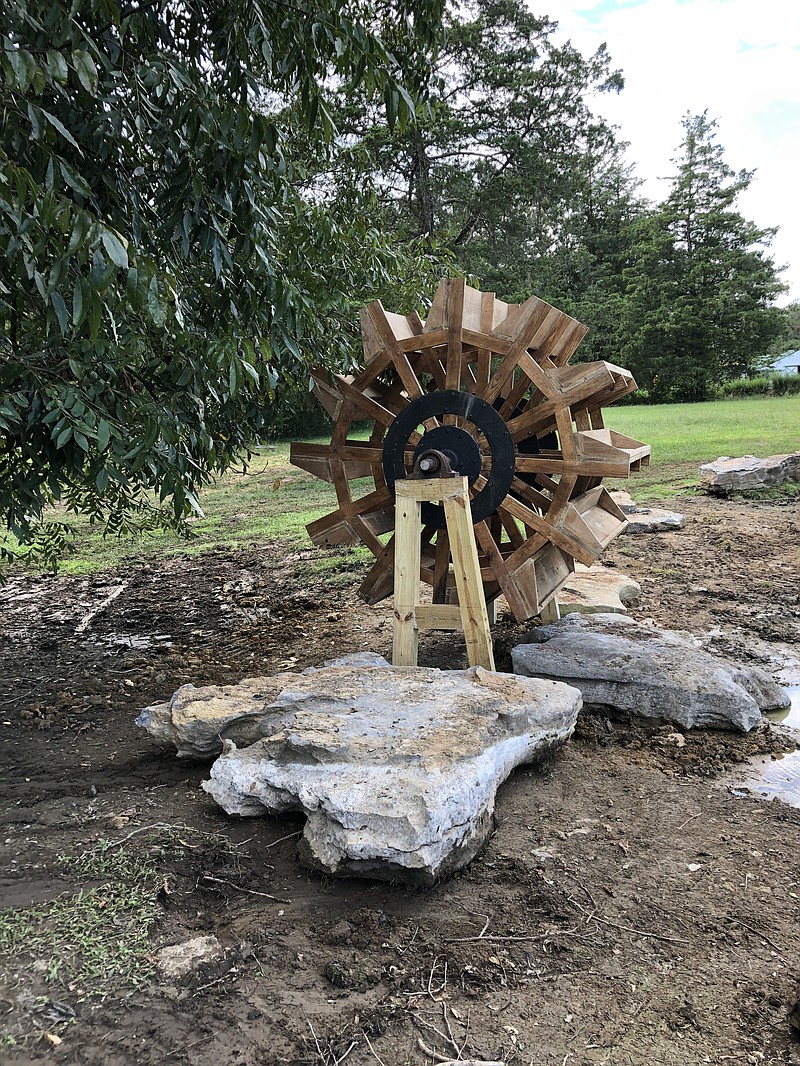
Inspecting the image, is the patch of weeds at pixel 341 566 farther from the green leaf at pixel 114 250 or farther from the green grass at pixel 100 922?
the green leaf at pixel 114 250

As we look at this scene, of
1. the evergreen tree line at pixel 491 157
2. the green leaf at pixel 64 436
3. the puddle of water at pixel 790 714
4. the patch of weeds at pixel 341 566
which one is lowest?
the puddle of water at pixel 790 714

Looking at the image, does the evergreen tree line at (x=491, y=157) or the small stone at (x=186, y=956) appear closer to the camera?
the small stone at (x=186, y=956)

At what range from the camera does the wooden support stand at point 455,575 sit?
4902 mm

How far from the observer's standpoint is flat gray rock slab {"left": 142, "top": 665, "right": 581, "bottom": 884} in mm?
3107

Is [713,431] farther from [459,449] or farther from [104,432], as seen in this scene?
[104,432]

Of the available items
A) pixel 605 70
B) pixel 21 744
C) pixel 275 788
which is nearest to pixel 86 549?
pixel 21 744

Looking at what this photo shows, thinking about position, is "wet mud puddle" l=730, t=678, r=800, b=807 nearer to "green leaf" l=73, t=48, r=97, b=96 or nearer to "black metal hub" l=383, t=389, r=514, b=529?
"black metal hub" l=383, t=389, r=514, b=529

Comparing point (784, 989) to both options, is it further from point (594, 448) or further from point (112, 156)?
point (112, 156)

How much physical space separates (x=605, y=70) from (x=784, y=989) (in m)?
22.6

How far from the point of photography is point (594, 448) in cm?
504

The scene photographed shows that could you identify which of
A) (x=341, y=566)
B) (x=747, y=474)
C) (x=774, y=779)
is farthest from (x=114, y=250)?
(x=747, y=474)

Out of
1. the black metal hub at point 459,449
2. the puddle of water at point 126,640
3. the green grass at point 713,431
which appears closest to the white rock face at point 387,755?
the black metal hub at point 459,449

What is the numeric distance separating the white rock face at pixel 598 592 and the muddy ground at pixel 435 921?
6.30 feet

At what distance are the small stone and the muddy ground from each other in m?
0.03
